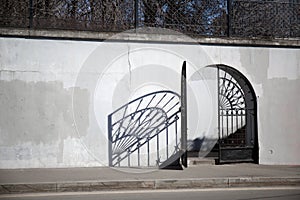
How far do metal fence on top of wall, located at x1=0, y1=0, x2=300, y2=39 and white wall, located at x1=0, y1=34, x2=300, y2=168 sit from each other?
77 cm

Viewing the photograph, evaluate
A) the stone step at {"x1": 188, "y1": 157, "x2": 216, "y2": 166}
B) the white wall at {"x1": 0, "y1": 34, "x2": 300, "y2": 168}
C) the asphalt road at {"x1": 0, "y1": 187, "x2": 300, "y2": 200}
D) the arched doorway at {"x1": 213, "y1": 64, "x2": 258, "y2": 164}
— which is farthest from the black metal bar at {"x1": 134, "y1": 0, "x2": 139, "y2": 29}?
the asphalt road at {"x1": 0, "y1": 187, "x2": 300, "y2": 200}

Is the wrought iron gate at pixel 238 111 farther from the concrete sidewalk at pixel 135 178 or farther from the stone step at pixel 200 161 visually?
the concrete sidewalk at pixel 135 178

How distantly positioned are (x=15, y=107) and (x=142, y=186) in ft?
13.6

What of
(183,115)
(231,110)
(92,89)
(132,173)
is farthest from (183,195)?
(231,110)

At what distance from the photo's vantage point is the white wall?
11.3m

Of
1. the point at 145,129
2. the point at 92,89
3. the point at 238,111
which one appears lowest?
the point at 145,129

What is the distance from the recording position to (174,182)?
31.3 feet

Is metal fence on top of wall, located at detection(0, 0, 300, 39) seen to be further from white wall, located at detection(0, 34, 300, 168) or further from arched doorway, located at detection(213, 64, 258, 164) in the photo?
arched doorway, located at detection(213, 64, 258, 164)

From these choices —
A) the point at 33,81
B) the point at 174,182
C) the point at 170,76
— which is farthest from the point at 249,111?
the point at 33,81

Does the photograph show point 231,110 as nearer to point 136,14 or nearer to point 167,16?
point 167,16

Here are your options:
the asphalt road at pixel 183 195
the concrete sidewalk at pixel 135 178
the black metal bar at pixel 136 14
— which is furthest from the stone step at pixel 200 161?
the black metal bar at pixel 136 14

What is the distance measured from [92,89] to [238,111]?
5039mm

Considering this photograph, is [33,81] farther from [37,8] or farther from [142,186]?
[142,186]

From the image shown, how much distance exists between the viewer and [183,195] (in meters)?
8.55
